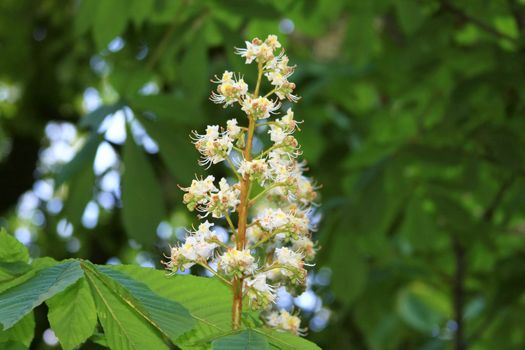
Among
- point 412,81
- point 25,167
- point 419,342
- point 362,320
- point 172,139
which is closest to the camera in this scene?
point 172,139

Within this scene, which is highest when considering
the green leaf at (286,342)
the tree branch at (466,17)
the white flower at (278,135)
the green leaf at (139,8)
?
the tree branch at (466,17)

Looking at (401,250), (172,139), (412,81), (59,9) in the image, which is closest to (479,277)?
(401,250)

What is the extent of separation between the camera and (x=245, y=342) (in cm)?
156

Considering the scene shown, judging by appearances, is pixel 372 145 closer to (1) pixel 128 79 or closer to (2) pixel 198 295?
(1) pixel 128 79

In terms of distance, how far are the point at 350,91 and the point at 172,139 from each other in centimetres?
254

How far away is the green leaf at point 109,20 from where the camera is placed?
387 cm

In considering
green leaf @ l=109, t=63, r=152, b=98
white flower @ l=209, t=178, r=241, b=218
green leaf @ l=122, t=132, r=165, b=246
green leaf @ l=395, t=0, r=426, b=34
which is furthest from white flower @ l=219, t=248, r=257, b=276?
green leaf @ l=395, t=0, r=426, b=34

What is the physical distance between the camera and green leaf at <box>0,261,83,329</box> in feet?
4.97

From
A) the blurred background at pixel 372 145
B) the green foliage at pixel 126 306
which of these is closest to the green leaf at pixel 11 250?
the green foliage at pixel 126 306

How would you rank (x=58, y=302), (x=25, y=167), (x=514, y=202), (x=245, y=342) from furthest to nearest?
(x=25, y=167) → (x=514, y=202) → (x=58, y=302) → (x=245, y=342)

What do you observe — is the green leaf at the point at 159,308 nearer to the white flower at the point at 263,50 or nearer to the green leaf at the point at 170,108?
the white flower at the point at 263,50

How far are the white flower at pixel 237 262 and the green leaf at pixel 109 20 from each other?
94.3 inches

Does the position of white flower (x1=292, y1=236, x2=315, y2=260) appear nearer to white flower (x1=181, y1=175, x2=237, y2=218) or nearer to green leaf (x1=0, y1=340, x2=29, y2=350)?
white flower (x1=181, y1=175, x2=237, y2=218)

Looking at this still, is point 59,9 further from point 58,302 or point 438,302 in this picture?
point 58,302
